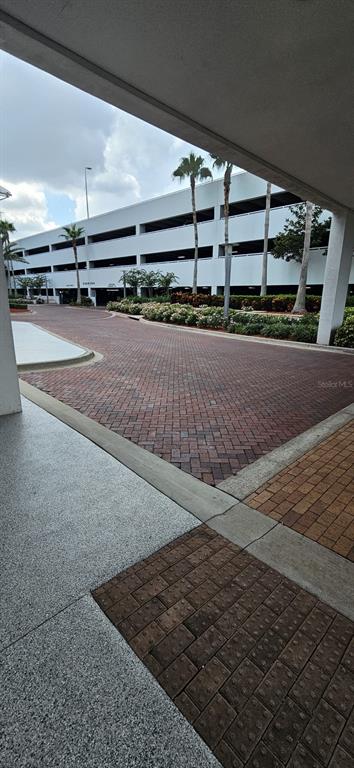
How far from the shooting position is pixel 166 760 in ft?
4.28

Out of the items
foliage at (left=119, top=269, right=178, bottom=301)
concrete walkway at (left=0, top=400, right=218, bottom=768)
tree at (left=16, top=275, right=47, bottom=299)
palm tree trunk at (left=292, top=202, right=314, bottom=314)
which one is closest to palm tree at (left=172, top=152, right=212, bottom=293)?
foliage at (left=119, top=269, right=178, bottom=301)

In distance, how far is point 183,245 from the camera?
3288cm

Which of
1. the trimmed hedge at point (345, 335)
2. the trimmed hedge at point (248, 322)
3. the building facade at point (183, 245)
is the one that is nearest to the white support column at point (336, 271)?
the trimmed hedge at point (345, 335)

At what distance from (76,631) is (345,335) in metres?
11.9

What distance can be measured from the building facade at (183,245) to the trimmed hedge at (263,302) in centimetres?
218

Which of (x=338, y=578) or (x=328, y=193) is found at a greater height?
(x=328, y=193)

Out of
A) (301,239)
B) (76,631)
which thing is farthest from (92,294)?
(76,631)

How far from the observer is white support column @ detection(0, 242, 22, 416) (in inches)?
172

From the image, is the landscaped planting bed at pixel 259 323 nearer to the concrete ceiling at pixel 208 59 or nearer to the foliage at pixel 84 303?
the concrete ceiling at pixel 208 59

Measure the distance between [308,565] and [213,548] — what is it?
662mm

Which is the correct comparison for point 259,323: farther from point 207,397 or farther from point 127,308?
point 127,308

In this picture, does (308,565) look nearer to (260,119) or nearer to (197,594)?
(197,594)

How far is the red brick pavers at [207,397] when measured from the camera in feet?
13.5

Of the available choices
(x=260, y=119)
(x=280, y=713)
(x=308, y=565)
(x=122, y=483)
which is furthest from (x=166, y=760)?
(x=260, y=119)
